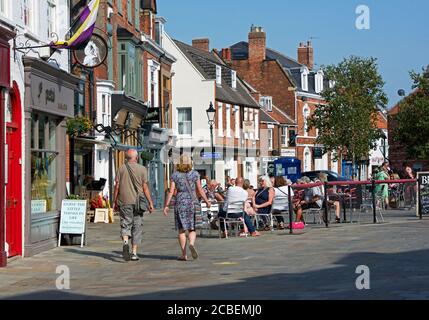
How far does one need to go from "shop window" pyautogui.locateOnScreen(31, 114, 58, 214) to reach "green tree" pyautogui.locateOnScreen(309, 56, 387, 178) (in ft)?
108

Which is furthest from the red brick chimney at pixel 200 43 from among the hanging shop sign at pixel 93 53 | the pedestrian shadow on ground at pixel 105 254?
the pedestrian shadow on ground at pixel 105 254

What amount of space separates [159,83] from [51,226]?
26.4 meters

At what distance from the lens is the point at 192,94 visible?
178 ft

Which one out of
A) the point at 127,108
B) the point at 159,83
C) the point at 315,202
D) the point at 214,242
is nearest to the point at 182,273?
the point at 214,242

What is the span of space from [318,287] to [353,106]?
39.5 m

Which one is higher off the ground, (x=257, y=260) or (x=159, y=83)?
(x=159, y=83)

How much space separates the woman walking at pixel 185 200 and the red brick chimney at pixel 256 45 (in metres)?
56.1

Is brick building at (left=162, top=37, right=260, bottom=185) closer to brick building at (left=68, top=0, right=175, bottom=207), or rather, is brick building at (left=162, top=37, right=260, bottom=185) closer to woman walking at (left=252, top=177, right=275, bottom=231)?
brick building at (left=68, top=0, right=175, bottom=207)

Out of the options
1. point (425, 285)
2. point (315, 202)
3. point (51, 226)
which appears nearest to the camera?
point (425, 285)

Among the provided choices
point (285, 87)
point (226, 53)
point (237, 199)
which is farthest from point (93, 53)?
point (285, 87)

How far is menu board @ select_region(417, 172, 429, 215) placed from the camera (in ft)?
80.7

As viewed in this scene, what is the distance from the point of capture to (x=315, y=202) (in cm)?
2311

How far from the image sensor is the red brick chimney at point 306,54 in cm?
7888
